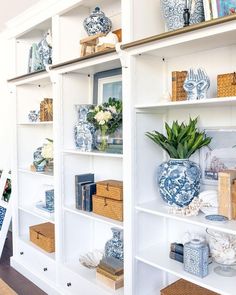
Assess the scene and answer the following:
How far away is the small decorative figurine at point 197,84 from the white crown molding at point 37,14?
104cm

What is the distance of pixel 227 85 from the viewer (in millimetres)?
1489

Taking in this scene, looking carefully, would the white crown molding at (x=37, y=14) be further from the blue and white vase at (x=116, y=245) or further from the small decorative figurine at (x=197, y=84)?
the blue and white vase at (x=116, y=245)

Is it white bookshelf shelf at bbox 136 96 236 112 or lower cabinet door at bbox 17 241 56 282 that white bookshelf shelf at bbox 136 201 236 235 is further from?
lower cabinet door at bbox 17 241 56 282

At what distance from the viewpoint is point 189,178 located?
1.67 meters

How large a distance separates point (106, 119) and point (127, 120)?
1.01ft

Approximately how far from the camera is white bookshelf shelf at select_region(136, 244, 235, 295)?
1510 mm

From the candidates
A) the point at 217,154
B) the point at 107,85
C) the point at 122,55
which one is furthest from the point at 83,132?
the point at 217,154

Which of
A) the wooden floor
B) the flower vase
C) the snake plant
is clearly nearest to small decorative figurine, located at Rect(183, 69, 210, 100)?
the snake plant

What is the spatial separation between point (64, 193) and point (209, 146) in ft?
3.81

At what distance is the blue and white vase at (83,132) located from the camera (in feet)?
7.35

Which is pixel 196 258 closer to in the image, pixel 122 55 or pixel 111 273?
pixel 111 273

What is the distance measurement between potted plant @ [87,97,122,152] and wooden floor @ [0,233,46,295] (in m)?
1.31

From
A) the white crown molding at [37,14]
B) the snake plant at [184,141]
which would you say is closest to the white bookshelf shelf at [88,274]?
the snake plant at [184,141]

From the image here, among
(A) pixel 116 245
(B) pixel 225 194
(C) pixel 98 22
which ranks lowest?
(A) pixel 116 245
